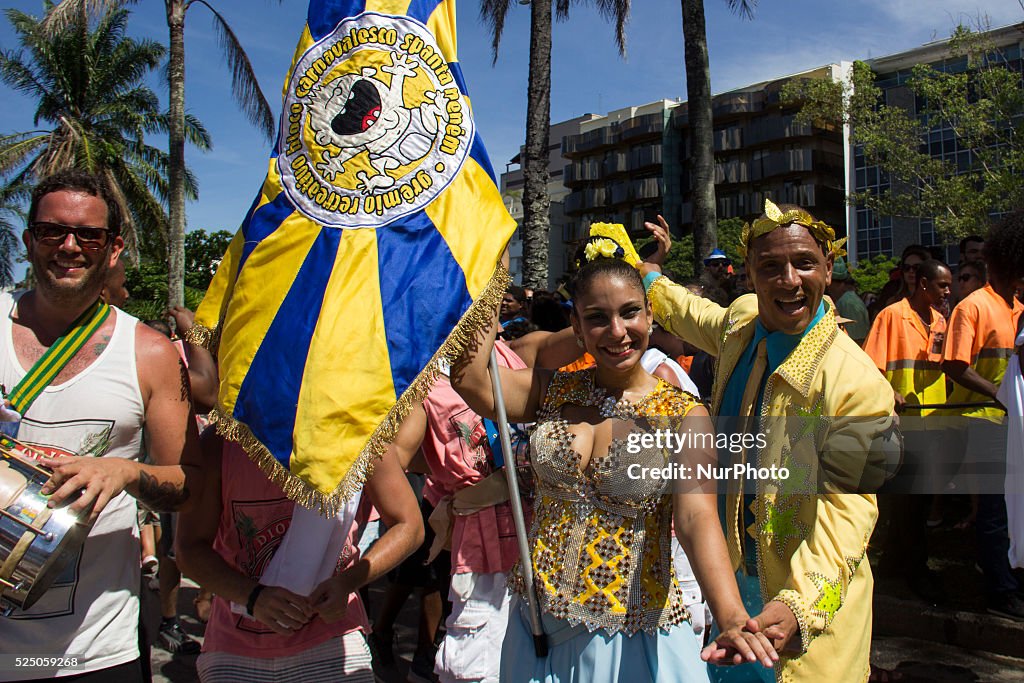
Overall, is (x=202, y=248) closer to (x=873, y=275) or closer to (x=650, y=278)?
(x=873, y=275)

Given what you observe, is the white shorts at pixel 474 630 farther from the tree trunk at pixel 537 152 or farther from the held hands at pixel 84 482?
the tree trunk at pixel 537 152

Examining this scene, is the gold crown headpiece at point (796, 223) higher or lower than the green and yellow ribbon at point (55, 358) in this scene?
higher

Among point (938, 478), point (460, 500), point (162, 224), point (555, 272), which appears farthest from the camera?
point (555, 272)

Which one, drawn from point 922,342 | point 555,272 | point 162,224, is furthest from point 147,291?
point 555,272

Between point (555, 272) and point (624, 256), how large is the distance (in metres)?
65.5

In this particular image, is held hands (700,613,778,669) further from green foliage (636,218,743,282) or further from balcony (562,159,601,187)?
balcony (562,159,601,187)

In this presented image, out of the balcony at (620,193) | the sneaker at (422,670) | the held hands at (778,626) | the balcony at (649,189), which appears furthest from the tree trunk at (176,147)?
the balcony at (620,193)

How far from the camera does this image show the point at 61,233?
2760 mm

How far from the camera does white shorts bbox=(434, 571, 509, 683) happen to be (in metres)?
3.83

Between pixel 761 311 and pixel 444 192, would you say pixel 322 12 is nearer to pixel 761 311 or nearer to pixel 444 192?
pixel 444 192

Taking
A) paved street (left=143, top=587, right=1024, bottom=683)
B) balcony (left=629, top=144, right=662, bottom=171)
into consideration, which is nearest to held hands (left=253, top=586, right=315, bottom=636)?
paved street (left=143, top=587, right=1024, bottom=683)

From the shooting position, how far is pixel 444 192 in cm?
307

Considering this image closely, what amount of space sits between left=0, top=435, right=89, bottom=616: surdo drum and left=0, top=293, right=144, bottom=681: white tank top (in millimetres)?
304

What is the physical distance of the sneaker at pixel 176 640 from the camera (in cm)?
580
